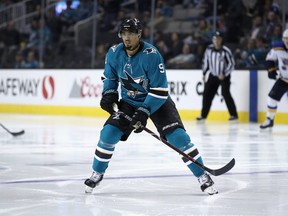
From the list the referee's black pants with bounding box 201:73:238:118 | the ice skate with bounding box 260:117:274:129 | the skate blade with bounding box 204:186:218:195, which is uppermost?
the skate blade with bounding box 204:186:218:195

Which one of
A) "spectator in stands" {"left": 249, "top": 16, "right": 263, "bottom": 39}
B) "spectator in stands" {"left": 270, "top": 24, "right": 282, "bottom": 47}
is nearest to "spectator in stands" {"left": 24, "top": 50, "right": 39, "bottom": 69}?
"spectator in stands" {"left": 249, "top": 16, "right": 263, "bottom": 39}

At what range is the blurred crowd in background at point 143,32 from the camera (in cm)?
1402

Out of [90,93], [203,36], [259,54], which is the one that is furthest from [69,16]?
[259,54]

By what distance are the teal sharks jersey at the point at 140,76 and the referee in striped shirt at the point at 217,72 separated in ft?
26.3

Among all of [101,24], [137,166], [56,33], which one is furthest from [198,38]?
[137,166]

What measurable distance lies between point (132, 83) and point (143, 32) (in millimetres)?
9913

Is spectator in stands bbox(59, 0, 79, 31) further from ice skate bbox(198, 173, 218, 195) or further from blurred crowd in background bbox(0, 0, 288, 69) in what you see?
ice skate bbox(198, 173, 218, 195)

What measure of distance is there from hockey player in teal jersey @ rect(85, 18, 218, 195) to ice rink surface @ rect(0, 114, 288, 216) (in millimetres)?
285

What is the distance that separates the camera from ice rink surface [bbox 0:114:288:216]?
502 centimetres

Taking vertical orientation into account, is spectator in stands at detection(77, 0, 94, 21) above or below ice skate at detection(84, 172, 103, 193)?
above

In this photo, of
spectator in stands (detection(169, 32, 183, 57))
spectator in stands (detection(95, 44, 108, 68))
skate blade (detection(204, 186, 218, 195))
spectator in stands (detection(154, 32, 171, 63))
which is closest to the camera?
skate blade (detection(204, 186, 218, 195))

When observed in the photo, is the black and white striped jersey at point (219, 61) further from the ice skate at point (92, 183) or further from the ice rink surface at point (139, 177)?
the ice skate at point (92, 183)

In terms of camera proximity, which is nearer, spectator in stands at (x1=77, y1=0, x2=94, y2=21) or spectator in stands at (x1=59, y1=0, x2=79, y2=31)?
spectator in stands at (x1=77, y1=0, x2=94, y2=21)

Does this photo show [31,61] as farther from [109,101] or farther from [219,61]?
[109,101]
